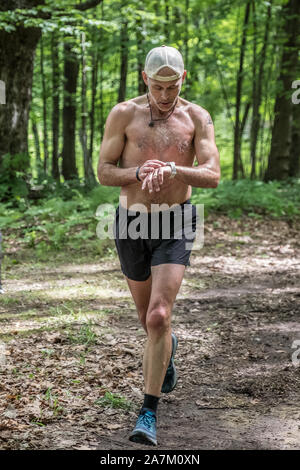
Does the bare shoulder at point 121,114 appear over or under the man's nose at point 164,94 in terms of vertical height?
under

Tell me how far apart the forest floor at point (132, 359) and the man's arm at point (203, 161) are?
1713mm

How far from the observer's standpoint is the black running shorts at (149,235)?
377 centimetres

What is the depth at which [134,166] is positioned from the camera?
12.5 ft

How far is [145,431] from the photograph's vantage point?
3248 millimetres

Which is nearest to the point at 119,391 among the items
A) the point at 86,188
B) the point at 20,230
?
the point at 20,230

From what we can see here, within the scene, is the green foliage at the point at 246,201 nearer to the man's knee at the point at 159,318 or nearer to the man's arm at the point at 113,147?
the man's arm at the point at 113,147

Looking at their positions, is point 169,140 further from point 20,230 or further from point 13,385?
point 20,230

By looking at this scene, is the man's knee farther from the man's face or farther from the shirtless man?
the man's face

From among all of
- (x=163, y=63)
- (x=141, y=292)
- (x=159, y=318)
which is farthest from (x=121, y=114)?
(x=159, y=318)

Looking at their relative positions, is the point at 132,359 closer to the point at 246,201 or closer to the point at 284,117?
the point at 246,201

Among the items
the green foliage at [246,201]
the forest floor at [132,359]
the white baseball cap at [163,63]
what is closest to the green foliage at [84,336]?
the forest floor at [132,359]

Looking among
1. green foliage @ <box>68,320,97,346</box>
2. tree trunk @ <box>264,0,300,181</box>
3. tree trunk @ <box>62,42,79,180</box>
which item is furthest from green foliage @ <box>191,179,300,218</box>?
tree trunk @ <box>62,42,79,180</box>

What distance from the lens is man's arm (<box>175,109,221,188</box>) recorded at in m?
3.61

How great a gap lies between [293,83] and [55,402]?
12.7 meters
